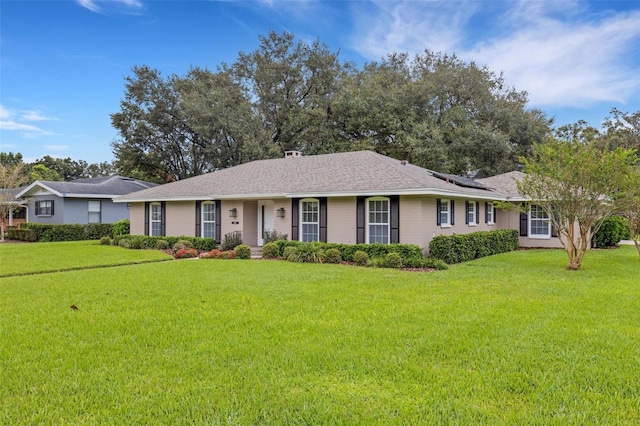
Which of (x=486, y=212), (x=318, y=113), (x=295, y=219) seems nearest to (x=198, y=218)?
(x=295, y=219)

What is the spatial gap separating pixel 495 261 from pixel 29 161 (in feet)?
213

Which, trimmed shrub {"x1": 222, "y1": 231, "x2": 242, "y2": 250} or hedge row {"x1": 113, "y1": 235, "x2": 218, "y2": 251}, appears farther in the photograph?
hedge row {"x1": 113, "y1": 235, "x2": 218, "y2": 251}

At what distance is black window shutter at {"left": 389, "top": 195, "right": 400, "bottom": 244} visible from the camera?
46.7 feet

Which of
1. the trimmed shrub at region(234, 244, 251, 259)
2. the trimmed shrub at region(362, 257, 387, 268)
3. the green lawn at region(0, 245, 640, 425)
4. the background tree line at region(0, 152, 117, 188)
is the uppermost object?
the background tree line at region(0, 152, 117, 188)

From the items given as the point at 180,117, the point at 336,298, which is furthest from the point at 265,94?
the point at 336,298

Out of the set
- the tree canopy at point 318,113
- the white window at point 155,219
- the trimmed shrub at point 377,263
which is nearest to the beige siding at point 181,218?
the white window at point 155,219

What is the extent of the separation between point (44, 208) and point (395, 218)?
77.3ft

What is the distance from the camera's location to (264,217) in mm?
18281

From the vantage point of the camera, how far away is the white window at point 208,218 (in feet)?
61.3

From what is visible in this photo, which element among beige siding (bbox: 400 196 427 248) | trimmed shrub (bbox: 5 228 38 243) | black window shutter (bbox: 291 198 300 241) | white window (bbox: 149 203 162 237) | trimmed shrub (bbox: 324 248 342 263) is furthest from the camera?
trimmed shrub (bbox: 5 228 38 243)

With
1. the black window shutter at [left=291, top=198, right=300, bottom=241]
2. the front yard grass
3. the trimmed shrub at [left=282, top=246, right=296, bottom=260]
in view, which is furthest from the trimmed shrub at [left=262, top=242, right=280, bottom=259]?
the front yard grass

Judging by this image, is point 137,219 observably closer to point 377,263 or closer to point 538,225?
point 377,263

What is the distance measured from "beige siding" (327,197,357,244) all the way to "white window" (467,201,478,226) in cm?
534

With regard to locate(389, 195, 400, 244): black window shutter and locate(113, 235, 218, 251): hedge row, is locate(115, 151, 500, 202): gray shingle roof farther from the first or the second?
locate(113, 235, 218, 251): hedge row
